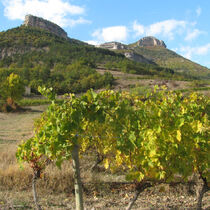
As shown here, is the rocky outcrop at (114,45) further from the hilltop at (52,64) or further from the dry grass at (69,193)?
the dry grass at (69,193)

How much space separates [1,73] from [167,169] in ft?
170

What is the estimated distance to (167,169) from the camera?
290 centimetres

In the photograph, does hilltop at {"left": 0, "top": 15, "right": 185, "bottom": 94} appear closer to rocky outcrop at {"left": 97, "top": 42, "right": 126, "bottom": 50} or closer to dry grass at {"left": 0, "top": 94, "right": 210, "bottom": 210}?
dry grass at {"left": 0, "top": 94, "right": 210, "bottom": 210}

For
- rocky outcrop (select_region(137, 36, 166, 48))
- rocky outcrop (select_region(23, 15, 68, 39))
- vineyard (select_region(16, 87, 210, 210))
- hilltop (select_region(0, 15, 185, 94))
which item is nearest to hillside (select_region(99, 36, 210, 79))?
rocky outcrop (select_region(137, 36, 166, 48))

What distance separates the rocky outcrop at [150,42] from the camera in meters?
177

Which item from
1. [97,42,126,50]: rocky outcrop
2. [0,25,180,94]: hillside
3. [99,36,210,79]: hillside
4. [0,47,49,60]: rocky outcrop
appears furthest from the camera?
[97,42,126,50]: rocky outcrop

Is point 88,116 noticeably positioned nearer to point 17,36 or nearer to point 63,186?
point 63,186

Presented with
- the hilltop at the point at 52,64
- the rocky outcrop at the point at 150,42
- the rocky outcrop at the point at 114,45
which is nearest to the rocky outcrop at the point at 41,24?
the hilltop at the point at 52,64

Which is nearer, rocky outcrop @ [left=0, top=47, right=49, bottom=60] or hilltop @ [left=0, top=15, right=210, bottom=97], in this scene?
hilltop @ [left=0, top=15, right=210, bottom=97]

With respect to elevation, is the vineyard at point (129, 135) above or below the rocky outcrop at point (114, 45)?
below

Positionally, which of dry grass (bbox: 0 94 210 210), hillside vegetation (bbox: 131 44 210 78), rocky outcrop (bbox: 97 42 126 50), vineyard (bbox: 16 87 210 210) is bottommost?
dry grass (bbox: 0 94 210 210)

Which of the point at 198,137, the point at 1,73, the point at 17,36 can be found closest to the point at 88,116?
the point at 198,137

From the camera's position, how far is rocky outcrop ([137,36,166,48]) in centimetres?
17712

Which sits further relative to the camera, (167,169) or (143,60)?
(143,60)
